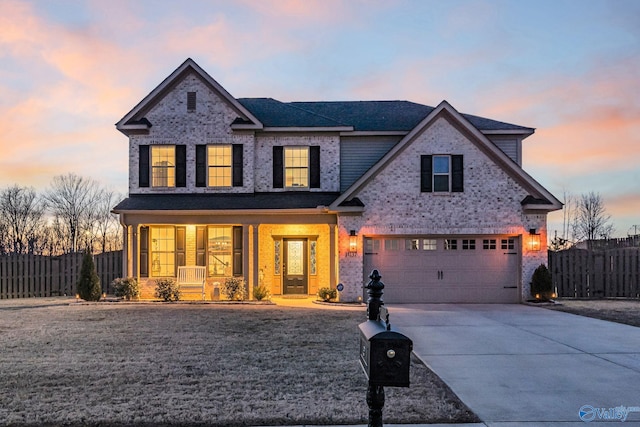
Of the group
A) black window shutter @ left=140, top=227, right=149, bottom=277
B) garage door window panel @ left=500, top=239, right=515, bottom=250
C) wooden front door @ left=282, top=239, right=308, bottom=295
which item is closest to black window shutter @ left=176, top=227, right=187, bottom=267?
black window shutter @ left=140, top=227, right=149, bottom=277

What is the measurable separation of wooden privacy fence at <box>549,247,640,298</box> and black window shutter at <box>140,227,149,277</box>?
15.0m

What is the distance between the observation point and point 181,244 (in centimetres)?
1805

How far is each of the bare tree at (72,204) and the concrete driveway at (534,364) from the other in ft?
100.0

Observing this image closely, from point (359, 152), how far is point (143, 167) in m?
8.11

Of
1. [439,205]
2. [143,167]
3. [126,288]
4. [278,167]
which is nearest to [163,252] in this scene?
[126,288]

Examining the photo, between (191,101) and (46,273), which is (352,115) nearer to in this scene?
(191,101)

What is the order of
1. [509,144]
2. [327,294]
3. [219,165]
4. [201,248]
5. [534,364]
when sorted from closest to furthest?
[534,364]
[327,294]
[201,248]
[219,165]
[509,144]

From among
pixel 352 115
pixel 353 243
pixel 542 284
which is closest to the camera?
pixel 542 284

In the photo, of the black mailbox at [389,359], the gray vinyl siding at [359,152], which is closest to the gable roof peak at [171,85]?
the gray vinyl siding at [359,152]

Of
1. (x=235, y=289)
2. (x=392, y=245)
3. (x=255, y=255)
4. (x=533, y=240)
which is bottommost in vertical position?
(x=235, y=289)

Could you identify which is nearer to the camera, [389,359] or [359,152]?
[389,359]

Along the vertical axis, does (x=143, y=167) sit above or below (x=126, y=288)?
above

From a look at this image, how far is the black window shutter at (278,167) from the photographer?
60.0ft

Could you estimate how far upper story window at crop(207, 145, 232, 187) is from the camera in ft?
59.7
